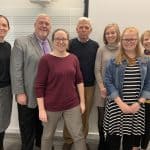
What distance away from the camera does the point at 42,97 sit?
2393 millimetres

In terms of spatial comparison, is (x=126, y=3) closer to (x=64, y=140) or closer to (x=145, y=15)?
(x=145, y=15)

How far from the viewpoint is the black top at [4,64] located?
2.46m

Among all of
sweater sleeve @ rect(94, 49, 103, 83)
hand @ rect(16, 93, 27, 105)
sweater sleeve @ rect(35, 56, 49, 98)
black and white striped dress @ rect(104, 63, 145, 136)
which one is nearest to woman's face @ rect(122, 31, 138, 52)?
black and white striped dress @ rect(104, 63, 145, 136)

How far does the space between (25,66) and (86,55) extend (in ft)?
2.25

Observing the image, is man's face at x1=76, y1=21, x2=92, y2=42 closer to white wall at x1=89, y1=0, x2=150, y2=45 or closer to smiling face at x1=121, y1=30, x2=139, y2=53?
white wall at x1=89, y1=0, x2=150, y2=45

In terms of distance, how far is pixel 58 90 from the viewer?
2.34 m

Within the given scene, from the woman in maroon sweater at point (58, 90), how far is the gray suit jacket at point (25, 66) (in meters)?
0.18

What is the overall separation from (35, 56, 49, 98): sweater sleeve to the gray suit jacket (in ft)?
0.57

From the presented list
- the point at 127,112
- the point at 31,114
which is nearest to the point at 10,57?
the point at 31,114

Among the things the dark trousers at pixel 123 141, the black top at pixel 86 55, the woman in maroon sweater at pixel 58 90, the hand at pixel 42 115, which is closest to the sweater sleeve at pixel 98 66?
the black top at pixel 86 55

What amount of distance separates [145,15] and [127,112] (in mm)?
1356

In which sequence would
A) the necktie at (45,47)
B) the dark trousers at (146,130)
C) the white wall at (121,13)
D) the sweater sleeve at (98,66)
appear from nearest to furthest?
the necktie at (45,47)
the dark trousers at (146,130)
the sweater sleeve at (98,66)
the white wall at (121,13)

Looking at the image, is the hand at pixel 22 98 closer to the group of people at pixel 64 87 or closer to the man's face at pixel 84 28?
the group of people at pixel 64 87

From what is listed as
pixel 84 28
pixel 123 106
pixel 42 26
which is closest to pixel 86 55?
pixel 84 28
